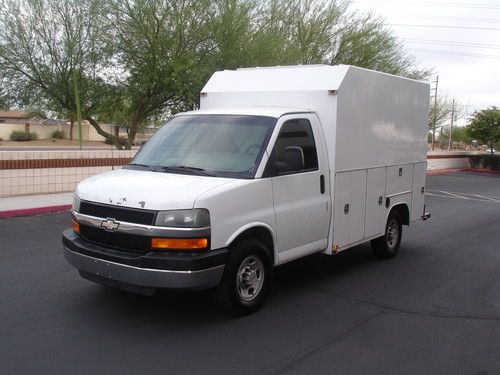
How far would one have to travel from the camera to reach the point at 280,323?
5449 millimetres

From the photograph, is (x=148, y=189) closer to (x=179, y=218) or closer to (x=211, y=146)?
(x=179, y=218)

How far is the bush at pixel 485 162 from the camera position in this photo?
117 ft

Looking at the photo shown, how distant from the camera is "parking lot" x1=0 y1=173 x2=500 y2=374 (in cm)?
452

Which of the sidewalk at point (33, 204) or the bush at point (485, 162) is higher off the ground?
the bush at point (485, 162)

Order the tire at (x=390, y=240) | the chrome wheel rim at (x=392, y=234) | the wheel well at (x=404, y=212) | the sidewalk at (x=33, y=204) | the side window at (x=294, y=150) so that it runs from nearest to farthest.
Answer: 1. the side window at (x=294, y=150)
2. the tire at (x=390, y=240)
3. the chrome wheel rim at (x=392, y=234)
4. the wheel well at (x=404, y=212)
5. the sidewalk at (x=33, y=204)

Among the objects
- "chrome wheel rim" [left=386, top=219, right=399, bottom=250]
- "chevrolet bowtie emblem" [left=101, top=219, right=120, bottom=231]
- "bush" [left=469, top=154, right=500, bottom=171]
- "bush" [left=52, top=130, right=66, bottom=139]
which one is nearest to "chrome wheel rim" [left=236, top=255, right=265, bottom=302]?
"chevrolet bowtie emblem" [left=101, top=219, right=120, bottom=231]

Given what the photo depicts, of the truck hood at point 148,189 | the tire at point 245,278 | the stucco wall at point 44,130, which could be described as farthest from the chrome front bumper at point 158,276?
the stucco wall at point 44,130

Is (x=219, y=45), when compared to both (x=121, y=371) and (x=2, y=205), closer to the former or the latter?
(x=2, y=205)

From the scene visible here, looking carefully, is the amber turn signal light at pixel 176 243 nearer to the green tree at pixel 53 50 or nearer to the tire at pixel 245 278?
the tire at pixel 245 278

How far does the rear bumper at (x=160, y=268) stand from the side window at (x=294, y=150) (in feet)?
3.79

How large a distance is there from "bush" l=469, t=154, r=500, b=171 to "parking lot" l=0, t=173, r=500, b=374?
30.1 m

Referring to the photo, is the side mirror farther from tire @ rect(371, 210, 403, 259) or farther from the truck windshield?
tire @ rect(371, 210, 403, 259)

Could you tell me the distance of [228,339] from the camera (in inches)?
196

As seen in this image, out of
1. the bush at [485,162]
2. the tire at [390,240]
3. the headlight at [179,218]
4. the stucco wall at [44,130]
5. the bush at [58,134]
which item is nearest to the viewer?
the headlight at [179,218]
